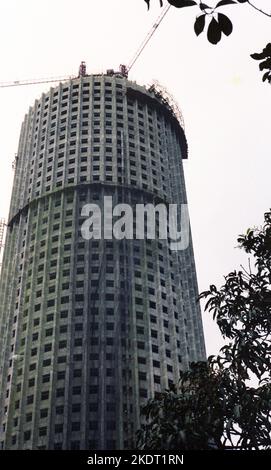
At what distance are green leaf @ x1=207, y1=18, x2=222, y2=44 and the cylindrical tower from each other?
7215 centimetres

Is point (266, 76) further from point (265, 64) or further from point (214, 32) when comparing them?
point (214, 32)

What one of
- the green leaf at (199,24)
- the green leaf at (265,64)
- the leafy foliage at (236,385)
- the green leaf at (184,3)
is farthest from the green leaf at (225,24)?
the leafy foliage at (236,385)

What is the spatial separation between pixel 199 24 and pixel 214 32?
0.75 ft

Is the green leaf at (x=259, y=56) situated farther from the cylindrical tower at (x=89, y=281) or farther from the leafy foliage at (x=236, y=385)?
the cylindrical tower at (x=89, y=281)

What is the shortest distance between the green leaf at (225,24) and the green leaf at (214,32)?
5cm

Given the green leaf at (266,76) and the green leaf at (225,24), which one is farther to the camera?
the green leaf at (266,76)

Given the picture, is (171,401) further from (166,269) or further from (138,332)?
(166,269)

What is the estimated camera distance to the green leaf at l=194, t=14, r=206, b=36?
7.30m

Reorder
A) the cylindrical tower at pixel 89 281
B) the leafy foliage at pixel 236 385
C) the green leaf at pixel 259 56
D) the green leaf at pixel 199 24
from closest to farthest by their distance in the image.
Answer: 1. the green leaf at pixel 199 24
2. the green leaf at pixel 259 56
3. the leafy foliage at pixel 236 385
4. the cylindrical tower at pixel 89 281

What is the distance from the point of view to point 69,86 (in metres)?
120

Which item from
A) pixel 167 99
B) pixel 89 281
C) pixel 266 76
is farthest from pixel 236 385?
pixel 167 99

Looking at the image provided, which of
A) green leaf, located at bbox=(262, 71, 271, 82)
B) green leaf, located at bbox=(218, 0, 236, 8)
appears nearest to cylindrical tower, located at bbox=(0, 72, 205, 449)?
green leaf, located at bbox=(262, 71, 271, 82)

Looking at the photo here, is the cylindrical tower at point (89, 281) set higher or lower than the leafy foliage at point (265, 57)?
higher

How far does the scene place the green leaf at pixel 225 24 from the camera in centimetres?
721
